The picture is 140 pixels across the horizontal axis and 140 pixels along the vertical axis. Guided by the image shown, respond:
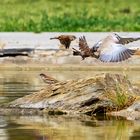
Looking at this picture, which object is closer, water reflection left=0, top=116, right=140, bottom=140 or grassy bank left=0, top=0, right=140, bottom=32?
water reflection left=0, top=116, right=140, bottom=140

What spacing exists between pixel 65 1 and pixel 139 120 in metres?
30.0

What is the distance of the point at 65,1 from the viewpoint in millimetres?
42000

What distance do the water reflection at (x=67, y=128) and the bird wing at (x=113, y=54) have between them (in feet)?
5.06

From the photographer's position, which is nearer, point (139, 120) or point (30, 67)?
point (139, 120)

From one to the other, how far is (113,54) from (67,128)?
2.52 m

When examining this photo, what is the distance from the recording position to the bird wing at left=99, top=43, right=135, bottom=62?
1377cm

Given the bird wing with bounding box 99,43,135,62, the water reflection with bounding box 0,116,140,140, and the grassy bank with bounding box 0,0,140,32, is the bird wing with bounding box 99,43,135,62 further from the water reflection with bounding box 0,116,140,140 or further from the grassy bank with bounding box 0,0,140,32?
the grassy bank with bounding box 0,0,140,32

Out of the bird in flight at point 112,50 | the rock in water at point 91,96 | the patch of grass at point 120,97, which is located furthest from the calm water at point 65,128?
the bird in flight at point 112,50

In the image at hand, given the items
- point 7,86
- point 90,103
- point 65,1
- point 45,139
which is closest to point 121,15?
point 65,1

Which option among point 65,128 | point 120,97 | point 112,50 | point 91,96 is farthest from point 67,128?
point 112,50

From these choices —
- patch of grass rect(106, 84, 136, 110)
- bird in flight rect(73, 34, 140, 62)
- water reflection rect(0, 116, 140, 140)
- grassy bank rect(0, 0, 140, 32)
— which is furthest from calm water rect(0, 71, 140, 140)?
grassy bank rect(0, 0, 140, 32)

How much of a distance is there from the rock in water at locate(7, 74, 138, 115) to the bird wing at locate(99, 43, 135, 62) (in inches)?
30.5

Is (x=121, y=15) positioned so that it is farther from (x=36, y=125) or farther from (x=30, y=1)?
(x=36, y=125)

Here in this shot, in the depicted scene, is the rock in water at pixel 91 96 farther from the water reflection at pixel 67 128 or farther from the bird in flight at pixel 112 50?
the bird in flight at pixel 112 50
